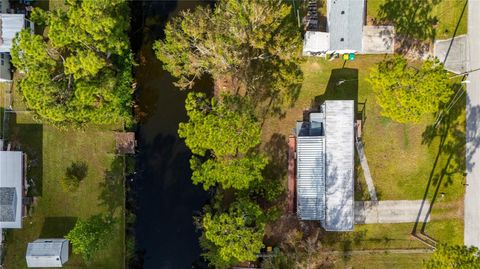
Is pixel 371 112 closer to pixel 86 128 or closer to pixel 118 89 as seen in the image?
pixel 118 89

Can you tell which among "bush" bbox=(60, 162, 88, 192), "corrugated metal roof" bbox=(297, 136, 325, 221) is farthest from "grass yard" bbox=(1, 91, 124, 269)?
"corrugated metal roof" bbox=(297, 136, 325, 221)

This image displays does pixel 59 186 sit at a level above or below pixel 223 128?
below

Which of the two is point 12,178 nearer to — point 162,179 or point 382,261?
point 162,179

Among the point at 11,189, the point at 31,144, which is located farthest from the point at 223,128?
the point at 11,189

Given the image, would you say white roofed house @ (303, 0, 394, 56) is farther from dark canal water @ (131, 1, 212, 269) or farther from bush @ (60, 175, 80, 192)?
bush @ (60, 175, 80, 192)

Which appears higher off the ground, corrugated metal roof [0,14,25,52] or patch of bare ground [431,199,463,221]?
corrugated metal roof [0,14,25,52]

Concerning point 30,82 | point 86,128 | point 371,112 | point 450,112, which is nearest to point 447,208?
point 450,112

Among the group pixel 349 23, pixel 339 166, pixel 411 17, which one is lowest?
pixel 339 166
